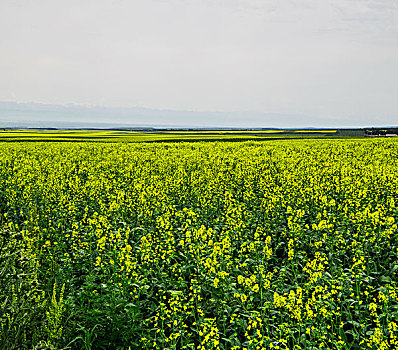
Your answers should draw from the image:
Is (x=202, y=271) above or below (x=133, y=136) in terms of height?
below

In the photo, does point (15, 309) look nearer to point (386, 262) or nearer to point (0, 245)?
point (0, 245)

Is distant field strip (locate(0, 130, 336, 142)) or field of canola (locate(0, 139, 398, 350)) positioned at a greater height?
distant field strip (locate(0, 130, 336, 142))

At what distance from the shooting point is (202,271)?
244 inches

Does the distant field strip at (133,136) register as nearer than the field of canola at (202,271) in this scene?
No

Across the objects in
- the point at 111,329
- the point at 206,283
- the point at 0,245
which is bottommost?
the point at 111,329

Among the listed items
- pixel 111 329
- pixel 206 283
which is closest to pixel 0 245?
pixel 111 329

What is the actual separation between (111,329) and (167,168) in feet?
41.8

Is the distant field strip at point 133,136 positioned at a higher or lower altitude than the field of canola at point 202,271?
higher

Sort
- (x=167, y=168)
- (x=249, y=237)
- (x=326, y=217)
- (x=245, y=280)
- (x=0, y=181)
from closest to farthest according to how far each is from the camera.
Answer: (x=245, y=280) < (x=249, y=237) < (x=326, y=217) < (x=0, y=181) < (x=167, y=168)

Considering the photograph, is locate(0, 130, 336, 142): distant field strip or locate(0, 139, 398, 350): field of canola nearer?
locate(0, 139, 398, 350): field of canola

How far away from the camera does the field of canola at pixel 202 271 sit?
4.81 meters

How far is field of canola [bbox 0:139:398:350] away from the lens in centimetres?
481

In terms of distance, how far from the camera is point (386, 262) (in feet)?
23.5

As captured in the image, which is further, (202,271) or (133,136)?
(133,136)
